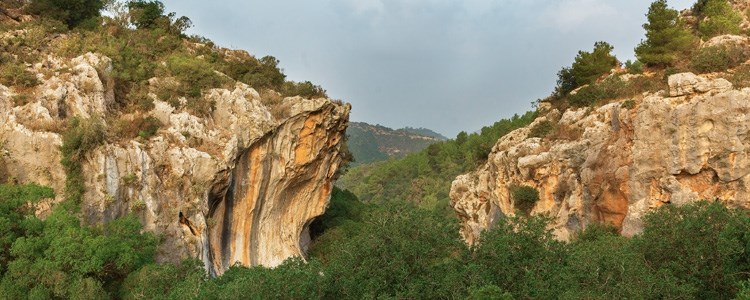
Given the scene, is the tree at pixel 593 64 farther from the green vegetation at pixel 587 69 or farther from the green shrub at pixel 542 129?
the green shrub at pixel 542 129

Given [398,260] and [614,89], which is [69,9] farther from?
[614,89]

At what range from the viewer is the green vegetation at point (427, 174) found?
268ft

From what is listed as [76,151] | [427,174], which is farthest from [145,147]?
[427,174]

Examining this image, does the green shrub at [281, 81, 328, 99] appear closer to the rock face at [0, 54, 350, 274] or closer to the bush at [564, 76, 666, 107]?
the rock face at [0, 54, 350, 274]

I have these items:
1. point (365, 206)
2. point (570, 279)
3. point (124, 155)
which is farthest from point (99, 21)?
point (570, 279)

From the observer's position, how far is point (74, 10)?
104ft

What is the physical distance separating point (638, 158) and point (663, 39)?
1120cm

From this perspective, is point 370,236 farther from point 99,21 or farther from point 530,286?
point 99,21

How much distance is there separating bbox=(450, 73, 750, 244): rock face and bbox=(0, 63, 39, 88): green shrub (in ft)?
84.8

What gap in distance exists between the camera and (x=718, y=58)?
2686cm

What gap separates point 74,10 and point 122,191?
624 inches

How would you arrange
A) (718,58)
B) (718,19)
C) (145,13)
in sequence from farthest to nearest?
(145,13) < (718,19) < (718,58)

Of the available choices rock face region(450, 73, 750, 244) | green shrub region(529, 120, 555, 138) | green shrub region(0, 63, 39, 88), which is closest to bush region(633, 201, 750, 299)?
rock face region(450, 73, 750, 244)

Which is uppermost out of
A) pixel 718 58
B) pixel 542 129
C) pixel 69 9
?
pixel 69 9
